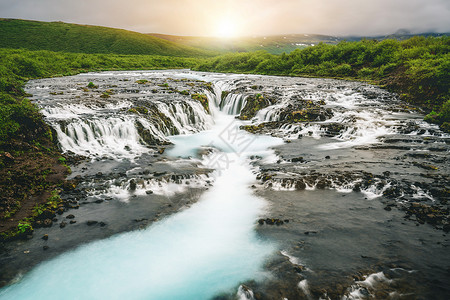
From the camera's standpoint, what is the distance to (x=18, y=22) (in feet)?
450

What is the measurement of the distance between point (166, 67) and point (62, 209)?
8240cm

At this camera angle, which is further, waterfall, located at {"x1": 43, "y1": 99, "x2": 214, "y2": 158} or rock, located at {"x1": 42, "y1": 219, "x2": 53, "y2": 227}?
waterfall, located at {"x1": 43, "y1": 99, "x2": 214, "y2": 158}

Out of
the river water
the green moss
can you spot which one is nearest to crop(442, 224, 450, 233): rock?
the river water

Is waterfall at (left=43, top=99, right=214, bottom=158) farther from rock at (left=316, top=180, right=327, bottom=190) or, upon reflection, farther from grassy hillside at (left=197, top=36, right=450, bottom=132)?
grassy hillside at (left=197, top=36, right=450, bottom=132)

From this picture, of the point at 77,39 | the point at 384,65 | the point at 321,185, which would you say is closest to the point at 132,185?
the point at 321,185

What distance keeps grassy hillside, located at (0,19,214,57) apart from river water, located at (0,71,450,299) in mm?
131745

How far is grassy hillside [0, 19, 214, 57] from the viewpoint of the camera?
116812 mm

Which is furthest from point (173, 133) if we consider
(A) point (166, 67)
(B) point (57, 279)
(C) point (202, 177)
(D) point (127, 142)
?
(A) point (166, 67)

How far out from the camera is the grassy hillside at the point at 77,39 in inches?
4599

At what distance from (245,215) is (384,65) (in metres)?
41.9

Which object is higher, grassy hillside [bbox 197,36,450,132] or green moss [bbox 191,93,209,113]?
grassy hillside [bbox 197,36,450,132]

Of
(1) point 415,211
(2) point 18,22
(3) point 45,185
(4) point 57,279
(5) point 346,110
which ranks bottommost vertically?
(4) point 57,279

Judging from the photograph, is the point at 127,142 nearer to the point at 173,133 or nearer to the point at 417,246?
the point at 173,133

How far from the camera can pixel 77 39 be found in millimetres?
134875
